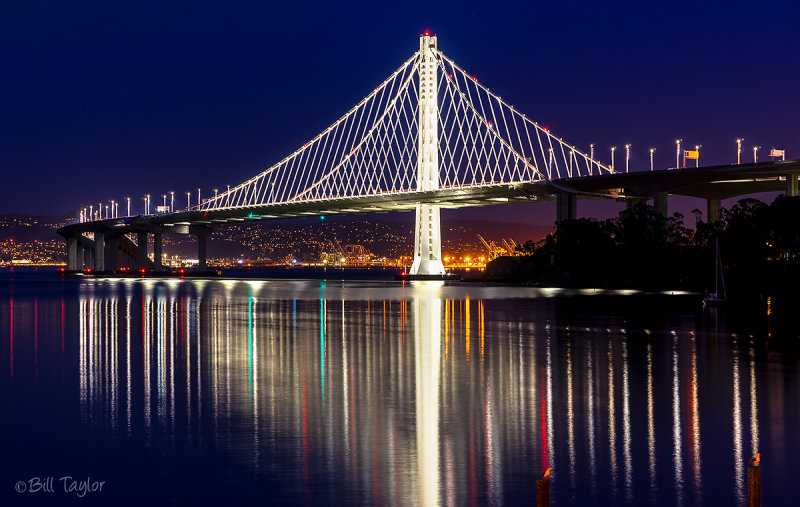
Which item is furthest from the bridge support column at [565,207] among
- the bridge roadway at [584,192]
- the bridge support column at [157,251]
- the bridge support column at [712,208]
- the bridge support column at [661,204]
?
the bridge support column at [157,251]

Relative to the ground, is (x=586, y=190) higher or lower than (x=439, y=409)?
higher

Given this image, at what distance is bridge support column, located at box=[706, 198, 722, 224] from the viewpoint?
8142cm

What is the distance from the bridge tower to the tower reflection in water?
6629cm

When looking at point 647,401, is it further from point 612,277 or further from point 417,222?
point 417,222

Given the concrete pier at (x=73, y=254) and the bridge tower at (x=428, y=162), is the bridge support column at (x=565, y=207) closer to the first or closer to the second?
the bridge tower at (x=428, y=162)

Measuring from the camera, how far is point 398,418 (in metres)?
11.3

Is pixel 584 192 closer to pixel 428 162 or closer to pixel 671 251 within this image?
pixel 671 251

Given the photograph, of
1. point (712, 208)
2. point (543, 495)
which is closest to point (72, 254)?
point (712, 208)

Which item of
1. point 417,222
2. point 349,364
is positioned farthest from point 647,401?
point 417,222

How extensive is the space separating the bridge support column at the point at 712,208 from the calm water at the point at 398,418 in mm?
60918

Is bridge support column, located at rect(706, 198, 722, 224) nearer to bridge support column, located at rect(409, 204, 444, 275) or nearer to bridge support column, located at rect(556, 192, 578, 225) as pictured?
bridge support column, located at rect(556, 192, 578, 225)

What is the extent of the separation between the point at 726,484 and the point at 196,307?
111 ft

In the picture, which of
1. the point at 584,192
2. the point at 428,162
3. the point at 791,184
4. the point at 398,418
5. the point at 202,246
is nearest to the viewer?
the point at 398,418

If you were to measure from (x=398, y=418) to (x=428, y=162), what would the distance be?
78.9m
